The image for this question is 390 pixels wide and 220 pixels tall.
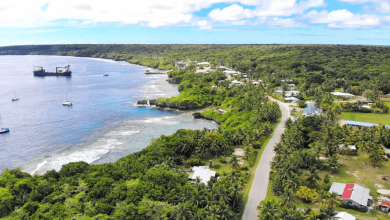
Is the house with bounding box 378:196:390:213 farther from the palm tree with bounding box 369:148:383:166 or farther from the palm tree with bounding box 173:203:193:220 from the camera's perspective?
the palm tree with bounding box 173:203:193:220

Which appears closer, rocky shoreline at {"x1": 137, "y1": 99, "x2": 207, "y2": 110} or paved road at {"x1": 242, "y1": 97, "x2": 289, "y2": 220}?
paved road at {"x1": 242, "y1": 97, "x2": 289, "y2": 220}

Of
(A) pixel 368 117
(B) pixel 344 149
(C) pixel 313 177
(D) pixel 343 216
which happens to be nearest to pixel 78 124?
(C) pixel 313 177

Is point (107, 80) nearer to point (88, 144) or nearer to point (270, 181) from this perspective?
point (88, 144)

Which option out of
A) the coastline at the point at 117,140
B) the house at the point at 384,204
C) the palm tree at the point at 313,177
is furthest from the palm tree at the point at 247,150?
the coastline at the point at 117,140

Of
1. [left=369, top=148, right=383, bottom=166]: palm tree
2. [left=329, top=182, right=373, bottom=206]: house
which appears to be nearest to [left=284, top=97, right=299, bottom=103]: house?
[left=369, top=148, right=383, bottom=166]: palm tree

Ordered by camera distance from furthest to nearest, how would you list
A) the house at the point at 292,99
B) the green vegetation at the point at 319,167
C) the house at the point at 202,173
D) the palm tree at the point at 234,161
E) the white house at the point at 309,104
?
the house at the point at 292,99 < the white house at the point at 309,104 < the palm tree at the point at 234,161 < the house at the point at 202,173 < the green vegetation at the point at 319,167

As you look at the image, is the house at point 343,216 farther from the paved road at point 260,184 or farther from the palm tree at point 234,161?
the palm tree at point 234,161

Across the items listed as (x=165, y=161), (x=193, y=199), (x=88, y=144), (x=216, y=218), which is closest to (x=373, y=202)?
(x=216, y=218)

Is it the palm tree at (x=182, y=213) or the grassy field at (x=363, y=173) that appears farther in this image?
the grassy field at (x=363, y=173)
